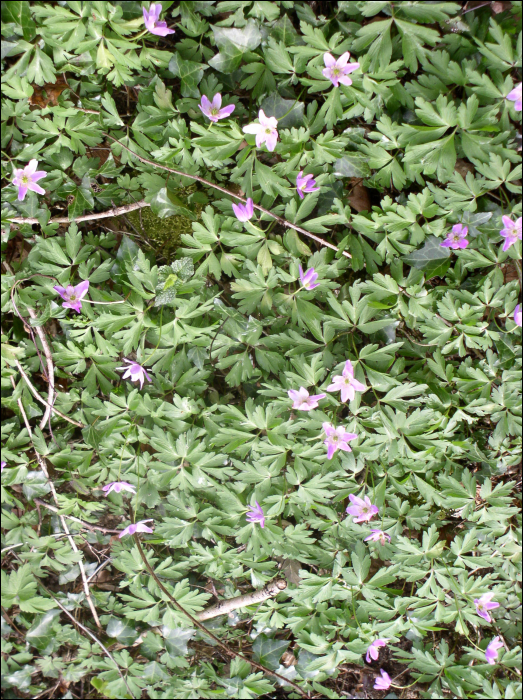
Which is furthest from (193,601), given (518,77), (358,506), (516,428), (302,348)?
(518,77)

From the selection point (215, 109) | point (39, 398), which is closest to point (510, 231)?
point (215, 109)

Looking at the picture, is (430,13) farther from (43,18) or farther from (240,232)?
(43,18)

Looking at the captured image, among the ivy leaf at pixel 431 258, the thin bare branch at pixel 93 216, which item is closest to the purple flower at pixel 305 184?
the ivy leaf at pixel 431 258

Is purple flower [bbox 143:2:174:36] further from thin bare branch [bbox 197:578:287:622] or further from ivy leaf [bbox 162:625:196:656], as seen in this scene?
ivy leaf [bbox 162:625:196:656]

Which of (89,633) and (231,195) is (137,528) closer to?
(89,633)

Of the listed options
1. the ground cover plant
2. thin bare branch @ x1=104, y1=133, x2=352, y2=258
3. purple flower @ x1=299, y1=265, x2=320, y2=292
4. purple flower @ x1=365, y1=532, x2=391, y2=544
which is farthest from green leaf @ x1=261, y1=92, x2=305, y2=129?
purple flower @ x1=365, y1=532, x2=391, y2=544
